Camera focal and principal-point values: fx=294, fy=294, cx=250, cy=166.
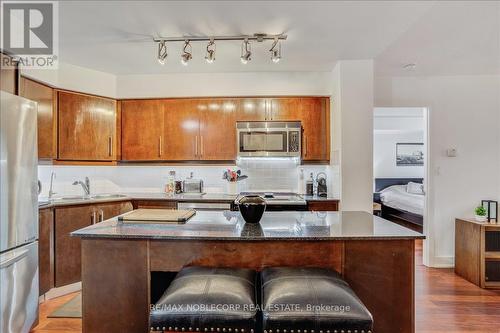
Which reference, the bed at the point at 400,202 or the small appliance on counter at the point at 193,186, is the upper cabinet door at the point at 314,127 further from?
the bed at the point at 400,202

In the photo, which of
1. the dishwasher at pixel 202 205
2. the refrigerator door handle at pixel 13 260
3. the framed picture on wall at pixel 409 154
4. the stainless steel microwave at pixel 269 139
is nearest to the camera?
the refrigerator door handle at pixel 13 260

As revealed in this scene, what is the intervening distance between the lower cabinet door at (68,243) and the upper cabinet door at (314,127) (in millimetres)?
2567

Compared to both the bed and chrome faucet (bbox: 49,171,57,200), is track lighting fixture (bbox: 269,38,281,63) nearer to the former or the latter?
chrome faucet (bbox: 49,171,57,200)

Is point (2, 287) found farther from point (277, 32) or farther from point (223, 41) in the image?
point (277, 32)

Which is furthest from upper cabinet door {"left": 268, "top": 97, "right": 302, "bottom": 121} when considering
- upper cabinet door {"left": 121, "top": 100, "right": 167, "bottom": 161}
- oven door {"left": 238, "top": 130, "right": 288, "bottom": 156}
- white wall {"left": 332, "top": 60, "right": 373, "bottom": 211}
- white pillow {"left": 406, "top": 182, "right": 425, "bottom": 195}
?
white pillow {"left": 406, "top": 182, "right": 425, "bottom": 195}

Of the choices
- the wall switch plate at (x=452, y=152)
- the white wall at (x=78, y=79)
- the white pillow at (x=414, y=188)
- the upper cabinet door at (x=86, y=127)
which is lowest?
the white pillow at (x=414, y=188)

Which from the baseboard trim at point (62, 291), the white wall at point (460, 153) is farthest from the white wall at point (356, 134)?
the baseboard trim at point (62, 291)

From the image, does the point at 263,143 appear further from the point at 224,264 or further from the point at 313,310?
the point at 313,310

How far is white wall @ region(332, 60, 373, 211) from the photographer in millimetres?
3197

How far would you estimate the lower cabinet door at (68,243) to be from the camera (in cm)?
284

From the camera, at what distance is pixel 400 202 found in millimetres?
5820

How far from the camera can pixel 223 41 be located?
9.19 ft

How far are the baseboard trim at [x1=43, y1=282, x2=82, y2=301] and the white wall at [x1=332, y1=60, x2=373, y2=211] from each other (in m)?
2.92

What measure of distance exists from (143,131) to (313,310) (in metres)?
3.17
